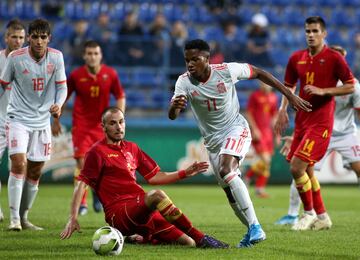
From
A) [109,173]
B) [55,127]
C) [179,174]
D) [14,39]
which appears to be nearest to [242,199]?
[179,174]

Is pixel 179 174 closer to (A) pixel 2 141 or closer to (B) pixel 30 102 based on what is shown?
(B) pixel 30 102

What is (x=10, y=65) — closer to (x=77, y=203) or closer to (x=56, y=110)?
(x=56, y=110)

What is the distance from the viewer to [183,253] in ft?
24.0

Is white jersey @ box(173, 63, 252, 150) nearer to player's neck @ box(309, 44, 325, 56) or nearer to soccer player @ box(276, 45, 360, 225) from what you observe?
player's neck @ box(309, 44, 325, 56)

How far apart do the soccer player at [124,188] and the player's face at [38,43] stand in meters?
1.76

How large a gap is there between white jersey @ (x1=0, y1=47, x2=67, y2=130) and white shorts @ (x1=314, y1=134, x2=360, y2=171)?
12.4ft

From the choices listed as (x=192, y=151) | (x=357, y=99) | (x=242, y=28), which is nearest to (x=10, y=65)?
(x=357, y=99)

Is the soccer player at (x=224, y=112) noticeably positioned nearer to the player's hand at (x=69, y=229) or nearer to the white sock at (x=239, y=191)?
the white sock at (x=239, y=191)

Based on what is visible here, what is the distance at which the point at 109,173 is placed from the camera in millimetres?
7863

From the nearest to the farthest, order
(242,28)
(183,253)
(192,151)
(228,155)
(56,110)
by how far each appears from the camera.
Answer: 1. (183,253)
2. (228,155)
3. (56,110)
4. (192,151)
5. (242,28)

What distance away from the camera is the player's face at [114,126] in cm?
781

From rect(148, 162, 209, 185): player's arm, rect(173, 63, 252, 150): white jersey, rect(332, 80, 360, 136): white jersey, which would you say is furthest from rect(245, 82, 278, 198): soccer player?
rect(148, 162, 209, 185): player's arm

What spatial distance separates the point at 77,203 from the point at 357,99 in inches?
193

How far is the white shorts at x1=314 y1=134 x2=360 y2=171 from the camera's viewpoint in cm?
1081
